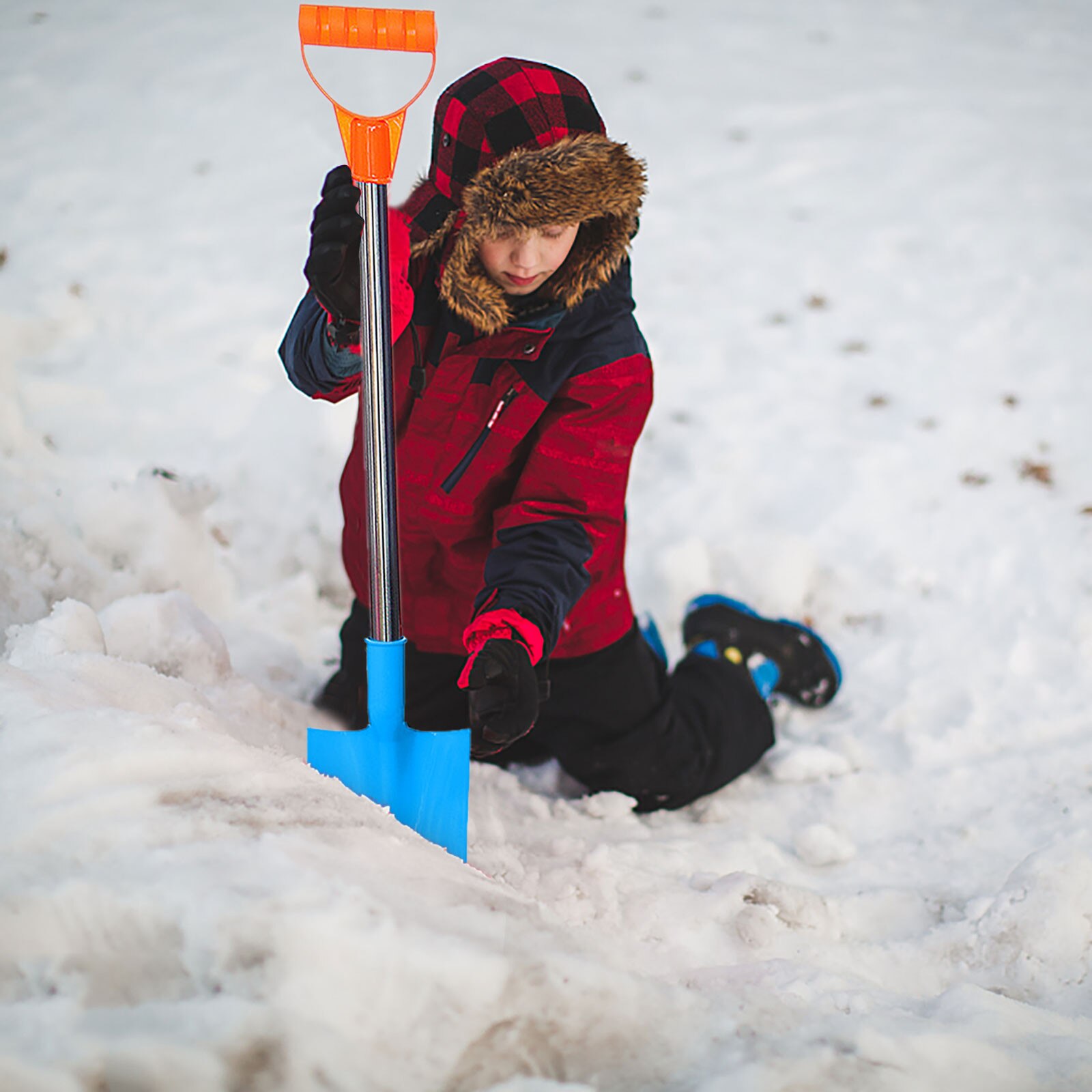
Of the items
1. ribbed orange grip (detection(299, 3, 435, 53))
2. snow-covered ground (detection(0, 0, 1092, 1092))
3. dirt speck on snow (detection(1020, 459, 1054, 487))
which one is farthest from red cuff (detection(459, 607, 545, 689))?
dirt speck on snow (detection(1020, 459, 1054, 487))

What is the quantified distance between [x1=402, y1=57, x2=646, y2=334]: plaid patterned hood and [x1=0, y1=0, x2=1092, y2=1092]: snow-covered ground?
2.37ft

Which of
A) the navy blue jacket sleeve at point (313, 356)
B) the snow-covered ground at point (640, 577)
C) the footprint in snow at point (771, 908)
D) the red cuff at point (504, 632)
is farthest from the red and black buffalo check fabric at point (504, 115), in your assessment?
the footprint in snow at point (771, 908)

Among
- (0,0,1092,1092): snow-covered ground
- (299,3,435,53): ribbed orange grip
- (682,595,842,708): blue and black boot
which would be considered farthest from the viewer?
(682,595,842,708): blue and black boot

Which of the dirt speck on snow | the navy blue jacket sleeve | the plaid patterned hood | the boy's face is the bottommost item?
the dirt speck on snow

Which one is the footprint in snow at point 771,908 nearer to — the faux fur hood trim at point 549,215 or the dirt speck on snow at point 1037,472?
the faux fur hood trim at point 549,215

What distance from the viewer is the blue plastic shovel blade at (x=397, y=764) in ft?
4.21

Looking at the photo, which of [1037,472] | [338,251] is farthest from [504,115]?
[1037,472]

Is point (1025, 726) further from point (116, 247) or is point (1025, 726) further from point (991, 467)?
point (116, 247)

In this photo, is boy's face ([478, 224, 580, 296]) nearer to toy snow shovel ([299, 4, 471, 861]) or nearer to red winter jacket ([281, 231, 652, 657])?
red winter jacket ([281, 231, 652, 657])

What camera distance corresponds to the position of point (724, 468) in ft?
8.27

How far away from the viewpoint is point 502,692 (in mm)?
1249

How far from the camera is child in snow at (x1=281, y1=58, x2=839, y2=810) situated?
1.22m

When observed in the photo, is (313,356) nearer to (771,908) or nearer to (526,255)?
(526,255)

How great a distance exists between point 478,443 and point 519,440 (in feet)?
0.22
